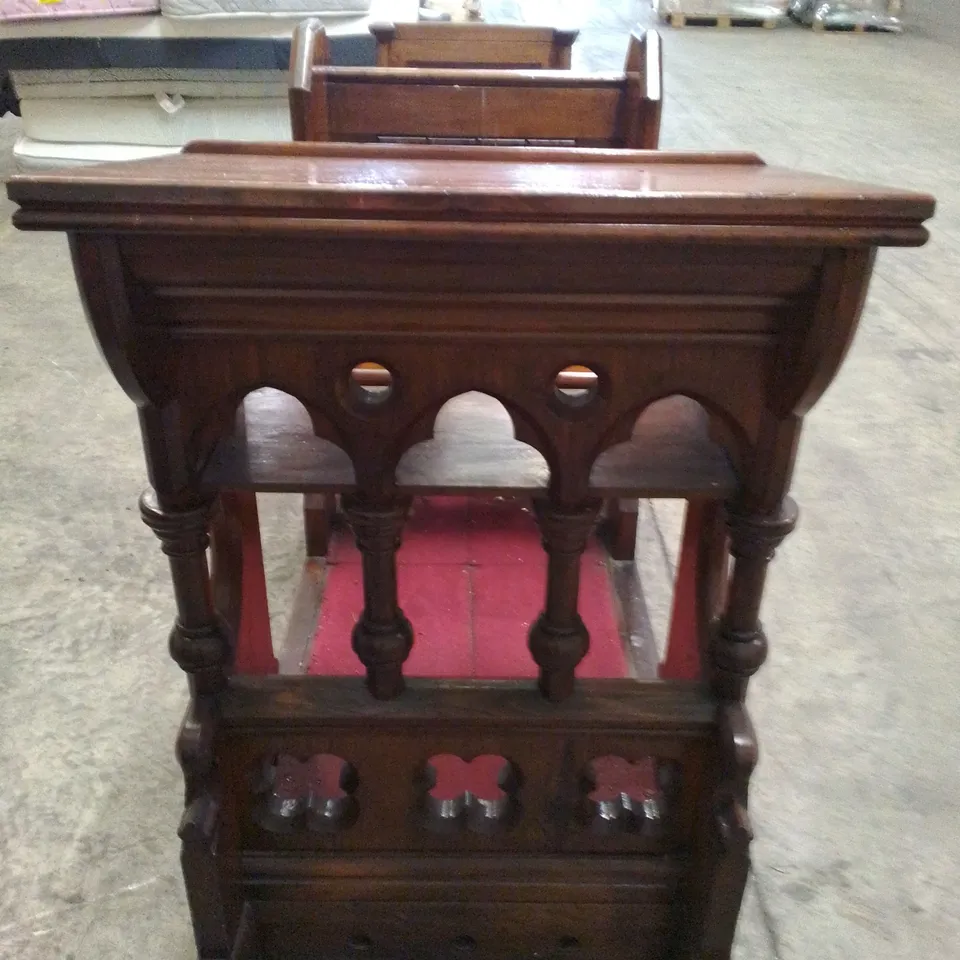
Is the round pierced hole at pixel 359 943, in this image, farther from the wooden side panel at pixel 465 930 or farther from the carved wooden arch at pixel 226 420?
the carved wooden arch at pixel 226 420

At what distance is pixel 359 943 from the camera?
3.65 ft

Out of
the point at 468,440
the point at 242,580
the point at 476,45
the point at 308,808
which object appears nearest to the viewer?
the point at 468,440

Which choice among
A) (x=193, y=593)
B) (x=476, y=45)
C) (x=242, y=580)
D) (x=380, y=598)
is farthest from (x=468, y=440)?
(x=476, y=45)

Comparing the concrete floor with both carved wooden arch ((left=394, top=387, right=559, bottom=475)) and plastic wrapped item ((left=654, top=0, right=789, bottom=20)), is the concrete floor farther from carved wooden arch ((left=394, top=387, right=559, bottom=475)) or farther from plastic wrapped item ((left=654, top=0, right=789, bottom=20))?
plastic wrapped item ((left=654, top=0, right=789, bottom=20))

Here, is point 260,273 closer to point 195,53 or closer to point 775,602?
point 775,602

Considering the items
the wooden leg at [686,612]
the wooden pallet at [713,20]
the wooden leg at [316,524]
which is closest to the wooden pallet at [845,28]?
the wooden pallet at [713,20]

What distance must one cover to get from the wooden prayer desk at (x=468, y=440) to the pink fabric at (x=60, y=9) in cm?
340

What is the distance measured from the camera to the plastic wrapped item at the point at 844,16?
8.23m

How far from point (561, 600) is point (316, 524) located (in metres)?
0.98

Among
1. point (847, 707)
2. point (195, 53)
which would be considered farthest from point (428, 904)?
point (195, 53)

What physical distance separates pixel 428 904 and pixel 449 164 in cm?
81

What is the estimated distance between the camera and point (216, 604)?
1.04 metres

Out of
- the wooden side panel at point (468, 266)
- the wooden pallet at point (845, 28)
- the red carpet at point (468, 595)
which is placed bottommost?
the red carpet at point (468, 595)

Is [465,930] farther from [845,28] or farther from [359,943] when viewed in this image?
[845,28]
